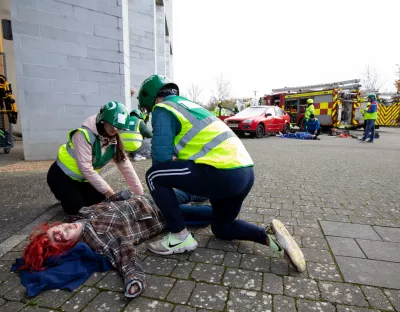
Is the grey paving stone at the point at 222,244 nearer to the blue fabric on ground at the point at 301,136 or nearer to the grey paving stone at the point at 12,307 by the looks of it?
the grey paving stone at the point at 12,307

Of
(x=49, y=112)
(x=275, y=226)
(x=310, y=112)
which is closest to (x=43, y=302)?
(x=275, y=226)

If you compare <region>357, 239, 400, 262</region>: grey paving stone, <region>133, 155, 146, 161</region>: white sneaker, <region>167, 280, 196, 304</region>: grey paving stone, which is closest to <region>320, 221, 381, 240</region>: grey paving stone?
<region>357, 239, 400, 262</region>: grey paving stone

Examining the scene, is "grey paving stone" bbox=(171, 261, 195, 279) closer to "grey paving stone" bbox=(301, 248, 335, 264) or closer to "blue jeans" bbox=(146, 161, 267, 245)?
"blue jeans" bbox=(146, 161, 267, 245)

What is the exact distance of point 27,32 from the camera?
220 inches

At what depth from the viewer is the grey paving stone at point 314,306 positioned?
5.32ft

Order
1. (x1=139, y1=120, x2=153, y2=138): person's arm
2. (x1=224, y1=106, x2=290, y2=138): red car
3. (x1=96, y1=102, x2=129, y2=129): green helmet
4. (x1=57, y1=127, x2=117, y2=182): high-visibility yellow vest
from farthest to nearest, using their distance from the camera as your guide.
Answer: (x1=224, y1=106, x2=290, y2=138): red car < (x1=139, y1=120, x2=153, y2=138): person's arm < (x1=57, y1=127, x2=117, y2=182): high-visibility yellow vest < (x1=96, y1=102, x2=129, y2=129): green helmet

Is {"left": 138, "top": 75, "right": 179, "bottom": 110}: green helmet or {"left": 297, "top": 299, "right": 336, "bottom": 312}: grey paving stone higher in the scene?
{"left": 138, "top": 75, "right": 179, "bottom": 110}: green helmet

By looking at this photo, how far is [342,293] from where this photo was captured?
177 cm

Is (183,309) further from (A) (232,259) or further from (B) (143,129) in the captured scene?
(B) (143,129)

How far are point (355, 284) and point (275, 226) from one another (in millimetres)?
647

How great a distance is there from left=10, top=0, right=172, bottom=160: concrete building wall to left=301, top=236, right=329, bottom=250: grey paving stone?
5245 mm

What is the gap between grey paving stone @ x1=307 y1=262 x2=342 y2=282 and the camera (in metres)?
1.94

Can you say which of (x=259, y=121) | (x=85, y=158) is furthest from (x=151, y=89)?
(x=259, y=121)

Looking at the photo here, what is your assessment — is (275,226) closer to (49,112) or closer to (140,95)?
(140,95)
